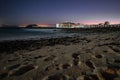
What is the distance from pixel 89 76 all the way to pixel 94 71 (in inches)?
13.1

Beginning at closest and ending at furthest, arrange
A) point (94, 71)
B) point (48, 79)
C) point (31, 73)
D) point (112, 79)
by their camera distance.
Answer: point (112, 79), point (48, 79), point (94, 71), point (31, 73)

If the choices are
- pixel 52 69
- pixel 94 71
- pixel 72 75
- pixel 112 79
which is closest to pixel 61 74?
pixel 72 75

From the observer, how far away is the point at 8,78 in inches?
130

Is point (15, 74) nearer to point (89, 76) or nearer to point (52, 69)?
point (52, 69)

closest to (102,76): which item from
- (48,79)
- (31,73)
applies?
(48,79)

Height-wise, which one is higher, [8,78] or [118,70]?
[118,70]

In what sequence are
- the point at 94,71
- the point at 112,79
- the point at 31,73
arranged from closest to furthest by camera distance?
the point at 112,79 → the point at 94,71 → the point at 31,73

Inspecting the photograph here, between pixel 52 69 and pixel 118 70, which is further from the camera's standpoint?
pixel 52 69

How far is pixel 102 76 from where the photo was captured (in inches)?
115

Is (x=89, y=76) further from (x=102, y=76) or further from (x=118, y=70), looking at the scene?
(x=118, y=70)

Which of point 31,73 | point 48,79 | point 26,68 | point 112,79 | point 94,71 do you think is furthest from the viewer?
point 26,68

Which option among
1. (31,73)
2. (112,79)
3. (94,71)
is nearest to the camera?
(112,79)

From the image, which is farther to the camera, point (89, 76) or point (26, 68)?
point (26, 68)

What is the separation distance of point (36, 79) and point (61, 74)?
0.57m
